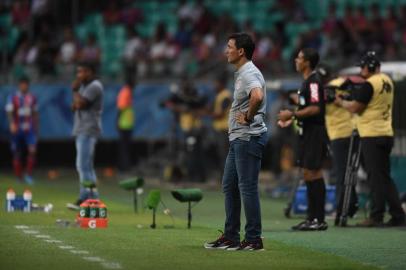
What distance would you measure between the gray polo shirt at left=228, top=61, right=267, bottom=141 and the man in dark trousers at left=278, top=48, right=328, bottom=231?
9.74 feet

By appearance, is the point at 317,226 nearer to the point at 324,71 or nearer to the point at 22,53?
the point at 324,71

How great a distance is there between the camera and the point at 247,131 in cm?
1385

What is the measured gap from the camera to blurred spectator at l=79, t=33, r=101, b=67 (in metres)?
31.9

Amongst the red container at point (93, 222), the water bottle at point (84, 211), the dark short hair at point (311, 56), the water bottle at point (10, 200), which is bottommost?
the red container at point (93, 222)

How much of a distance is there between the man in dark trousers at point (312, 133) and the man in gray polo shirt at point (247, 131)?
2.99m

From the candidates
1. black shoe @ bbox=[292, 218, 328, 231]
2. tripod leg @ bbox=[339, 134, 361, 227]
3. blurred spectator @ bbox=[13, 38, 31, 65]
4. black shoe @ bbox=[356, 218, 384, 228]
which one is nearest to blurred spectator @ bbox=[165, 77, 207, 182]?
blurred spectator @ bbox=[13, 38, 31, 65]

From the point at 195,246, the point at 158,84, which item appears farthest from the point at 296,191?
the point at 158,84

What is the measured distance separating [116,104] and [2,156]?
152 inches

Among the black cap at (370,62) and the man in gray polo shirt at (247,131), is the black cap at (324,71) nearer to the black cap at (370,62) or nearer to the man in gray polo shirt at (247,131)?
the black cap at (370,62)

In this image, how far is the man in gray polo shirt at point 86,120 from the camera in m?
20.0

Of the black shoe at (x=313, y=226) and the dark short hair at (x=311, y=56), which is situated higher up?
the dark short hair at (x=311, y=56)

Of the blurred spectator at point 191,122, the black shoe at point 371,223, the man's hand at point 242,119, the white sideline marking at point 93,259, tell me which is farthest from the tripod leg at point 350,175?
the blurred spectator at point 191,122

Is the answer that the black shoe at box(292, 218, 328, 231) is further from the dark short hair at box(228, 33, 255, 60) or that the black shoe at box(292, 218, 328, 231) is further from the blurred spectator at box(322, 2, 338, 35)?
the blurred spectator at box(322, 2, 338, 35)

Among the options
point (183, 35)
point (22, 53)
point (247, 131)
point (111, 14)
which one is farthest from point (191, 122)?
point (247, 131)
